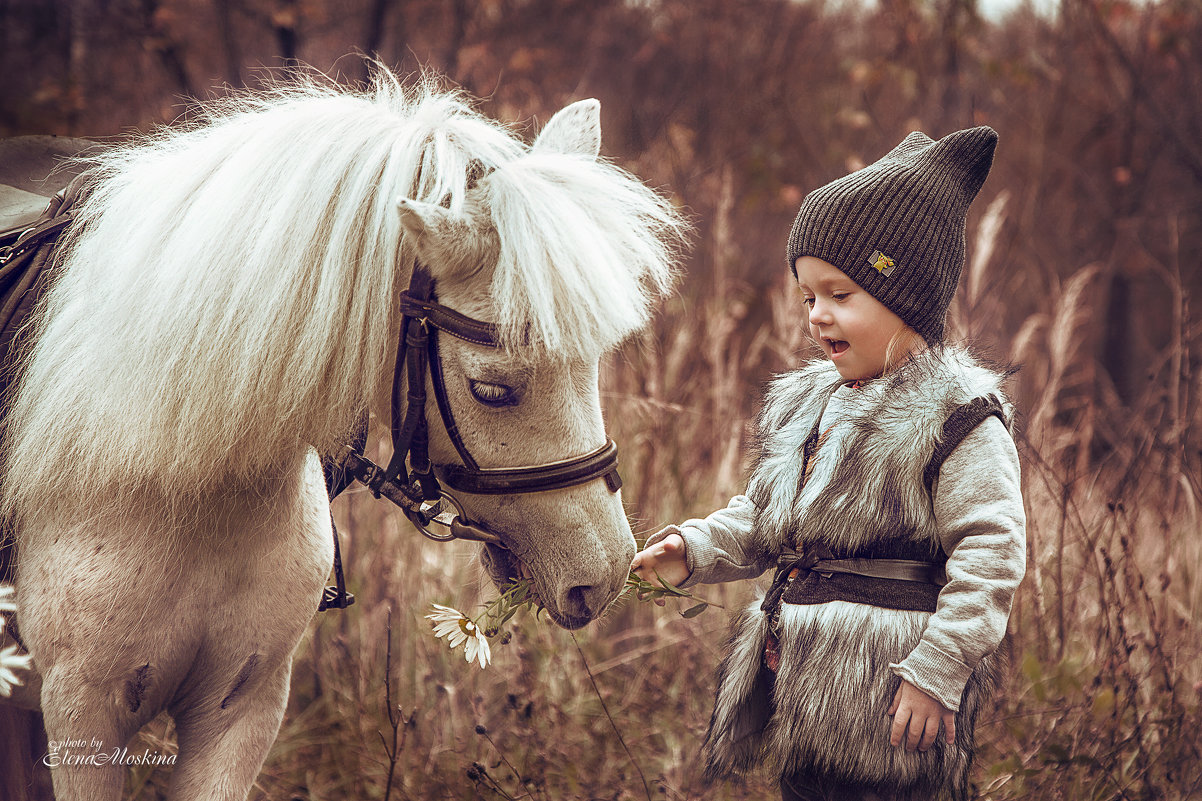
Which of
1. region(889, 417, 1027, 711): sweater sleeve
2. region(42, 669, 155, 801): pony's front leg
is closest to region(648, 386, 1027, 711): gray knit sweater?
region(889, 417, 1027, 711): sweater sleeve

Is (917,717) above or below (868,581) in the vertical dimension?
below

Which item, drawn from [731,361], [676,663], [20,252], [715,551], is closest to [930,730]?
[715,551]

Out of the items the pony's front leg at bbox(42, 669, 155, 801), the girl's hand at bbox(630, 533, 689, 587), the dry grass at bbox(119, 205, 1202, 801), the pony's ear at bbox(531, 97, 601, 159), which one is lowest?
the dry grass at bbox(119, 205, 1202, 801)

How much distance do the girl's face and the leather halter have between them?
1.51 feet

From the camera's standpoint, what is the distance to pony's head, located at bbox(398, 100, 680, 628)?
1425 millimetres

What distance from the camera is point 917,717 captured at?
1.42 meters

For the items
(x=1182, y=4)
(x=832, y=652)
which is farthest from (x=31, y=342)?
(x=1182, y=4)

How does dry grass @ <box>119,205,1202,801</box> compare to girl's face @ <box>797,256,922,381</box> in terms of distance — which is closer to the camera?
girl's face @ <box>797,256,922,381</box>

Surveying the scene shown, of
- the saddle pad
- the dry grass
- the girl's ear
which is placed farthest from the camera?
the dry grass

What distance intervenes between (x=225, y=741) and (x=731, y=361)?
2912 millimetres

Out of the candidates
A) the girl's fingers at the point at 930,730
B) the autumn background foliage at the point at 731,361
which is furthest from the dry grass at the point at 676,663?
the girl's fingers at the point at 930,730

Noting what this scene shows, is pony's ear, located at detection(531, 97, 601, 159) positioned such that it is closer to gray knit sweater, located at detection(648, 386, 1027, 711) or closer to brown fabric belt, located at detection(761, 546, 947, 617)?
gray knit sweater, located at detection(648, 386, 1027, 711)

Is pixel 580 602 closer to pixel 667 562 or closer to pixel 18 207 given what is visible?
pixel 667 562

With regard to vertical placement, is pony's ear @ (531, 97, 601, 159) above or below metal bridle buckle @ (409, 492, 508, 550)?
above
